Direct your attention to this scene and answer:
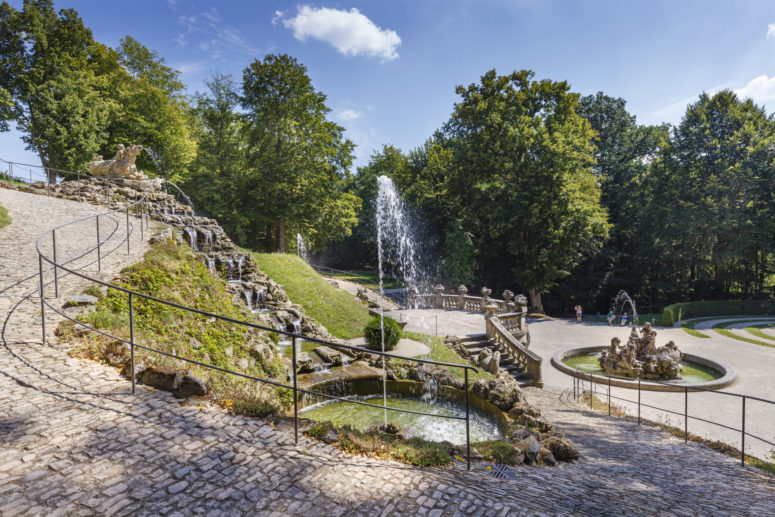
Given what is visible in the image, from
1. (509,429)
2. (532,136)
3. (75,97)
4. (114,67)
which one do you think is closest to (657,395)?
(509,429)

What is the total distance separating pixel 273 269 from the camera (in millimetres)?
18906

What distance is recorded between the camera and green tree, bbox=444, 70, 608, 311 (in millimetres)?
27281

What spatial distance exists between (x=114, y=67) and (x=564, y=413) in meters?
36.1

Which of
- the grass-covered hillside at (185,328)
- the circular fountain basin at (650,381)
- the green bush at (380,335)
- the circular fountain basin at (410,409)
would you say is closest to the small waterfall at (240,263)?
the grass-covered hillside at (185,328)

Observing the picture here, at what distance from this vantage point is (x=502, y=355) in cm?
1577

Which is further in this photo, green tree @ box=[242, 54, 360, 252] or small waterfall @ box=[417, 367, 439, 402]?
green tree @ box=[242, 54, 360, 252]

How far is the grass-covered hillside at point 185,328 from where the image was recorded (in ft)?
19.7

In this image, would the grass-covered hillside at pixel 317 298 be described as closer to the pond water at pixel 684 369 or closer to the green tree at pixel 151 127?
the pond water at pixel 684 369

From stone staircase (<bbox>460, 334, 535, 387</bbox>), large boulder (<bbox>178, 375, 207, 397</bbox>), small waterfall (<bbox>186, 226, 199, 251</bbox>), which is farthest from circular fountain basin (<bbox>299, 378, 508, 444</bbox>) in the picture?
small waterfall (<bbox>186, 226, 199, 251</bbox>)

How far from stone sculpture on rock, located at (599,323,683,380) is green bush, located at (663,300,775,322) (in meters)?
18.3

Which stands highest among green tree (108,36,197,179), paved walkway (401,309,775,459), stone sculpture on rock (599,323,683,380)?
green tree (108,36,197,179)

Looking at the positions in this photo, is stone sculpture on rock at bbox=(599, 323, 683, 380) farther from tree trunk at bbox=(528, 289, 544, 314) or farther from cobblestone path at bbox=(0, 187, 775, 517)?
tree trunk at bbox=(528, 289, 544, 314)

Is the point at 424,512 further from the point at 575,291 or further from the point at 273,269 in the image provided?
the point at 575,291

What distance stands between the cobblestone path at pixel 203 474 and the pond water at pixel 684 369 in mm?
10822
